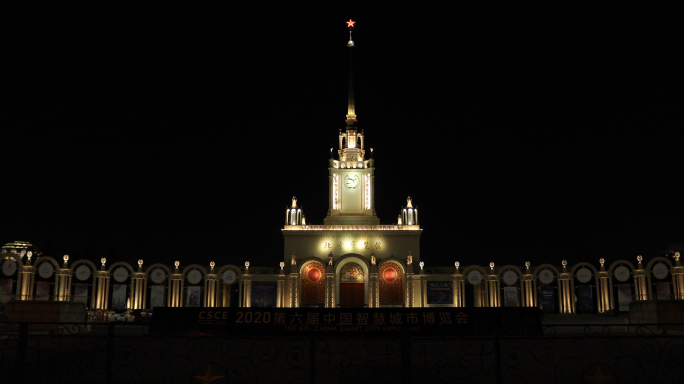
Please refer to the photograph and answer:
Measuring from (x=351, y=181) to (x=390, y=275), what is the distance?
7.95 m

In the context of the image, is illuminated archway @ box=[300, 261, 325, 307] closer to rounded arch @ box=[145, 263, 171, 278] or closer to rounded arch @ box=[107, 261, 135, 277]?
rounded arch @ box=[145, 263, 171, 278]

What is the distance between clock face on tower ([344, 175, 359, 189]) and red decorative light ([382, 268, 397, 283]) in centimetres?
726

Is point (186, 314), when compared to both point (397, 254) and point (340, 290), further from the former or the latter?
point (397, 254)

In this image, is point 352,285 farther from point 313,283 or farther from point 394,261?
point 394,261

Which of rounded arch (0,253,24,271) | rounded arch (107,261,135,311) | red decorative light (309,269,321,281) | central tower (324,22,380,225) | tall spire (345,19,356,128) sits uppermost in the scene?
tall spire (345,19,356,128)

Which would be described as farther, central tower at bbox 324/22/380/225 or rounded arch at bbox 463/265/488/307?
central tower at bbox 324/22/380/225

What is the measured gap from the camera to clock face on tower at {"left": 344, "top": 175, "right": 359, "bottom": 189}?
42.6 metres

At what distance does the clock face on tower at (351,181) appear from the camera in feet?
140

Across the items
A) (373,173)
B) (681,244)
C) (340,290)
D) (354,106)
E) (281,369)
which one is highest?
(354,106)

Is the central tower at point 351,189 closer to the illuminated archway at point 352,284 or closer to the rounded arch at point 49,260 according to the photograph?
the illuminated archway at point 352,284

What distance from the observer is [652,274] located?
111 feet

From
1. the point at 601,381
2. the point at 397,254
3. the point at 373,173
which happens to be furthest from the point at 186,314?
the point at 373,173

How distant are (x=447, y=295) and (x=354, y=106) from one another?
16.5 m

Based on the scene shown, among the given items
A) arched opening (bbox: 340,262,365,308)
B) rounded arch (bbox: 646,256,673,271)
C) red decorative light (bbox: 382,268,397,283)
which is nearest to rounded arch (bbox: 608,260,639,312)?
rounded arch (bbox: 646,256,673,271)
